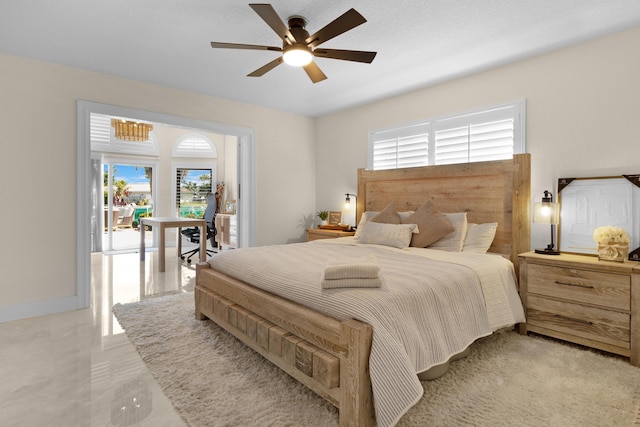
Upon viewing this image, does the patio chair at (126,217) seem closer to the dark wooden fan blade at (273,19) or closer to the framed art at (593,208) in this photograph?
the dark wooden fan blade at (273,19)

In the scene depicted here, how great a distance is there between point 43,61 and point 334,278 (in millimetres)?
3772

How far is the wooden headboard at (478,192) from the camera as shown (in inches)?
127

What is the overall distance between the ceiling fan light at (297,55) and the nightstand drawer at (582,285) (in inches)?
99.2

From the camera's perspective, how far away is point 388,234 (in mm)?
3541

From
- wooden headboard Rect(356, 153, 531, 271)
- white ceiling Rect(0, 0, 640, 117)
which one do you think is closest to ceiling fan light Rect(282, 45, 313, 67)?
white ceiling Rect(0, 0, 640, 117)

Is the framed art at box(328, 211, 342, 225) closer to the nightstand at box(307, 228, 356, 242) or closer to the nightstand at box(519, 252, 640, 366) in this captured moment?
A: the nightstand at box(307, 228, 356, 242)

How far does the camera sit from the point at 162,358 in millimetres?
2385

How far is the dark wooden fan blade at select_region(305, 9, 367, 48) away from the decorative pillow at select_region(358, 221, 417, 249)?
6.50 ft

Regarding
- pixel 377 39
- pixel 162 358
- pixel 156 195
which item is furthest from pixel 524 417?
pixel 156 195

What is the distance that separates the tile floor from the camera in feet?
5.81

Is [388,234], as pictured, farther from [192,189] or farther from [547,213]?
[192,189]

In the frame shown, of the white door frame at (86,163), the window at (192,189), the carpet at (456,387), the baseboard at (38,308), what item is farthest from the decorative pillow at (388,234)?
the window at (192,189)

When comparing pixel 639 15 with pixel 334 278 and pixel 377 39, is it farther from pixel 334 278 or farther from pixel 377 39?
pixel 334 278

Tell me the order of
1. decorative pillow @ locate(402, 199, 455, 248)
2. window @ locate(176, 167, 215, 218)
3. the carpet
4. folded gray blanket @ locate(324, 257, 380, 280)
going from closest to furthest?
the carpet
folded gray blanket @ locate(324, 257, 380, 280)
decorative pillow @ locate(402, 199, 455, 248)
window @ locate(176, 167, 215, 218)
